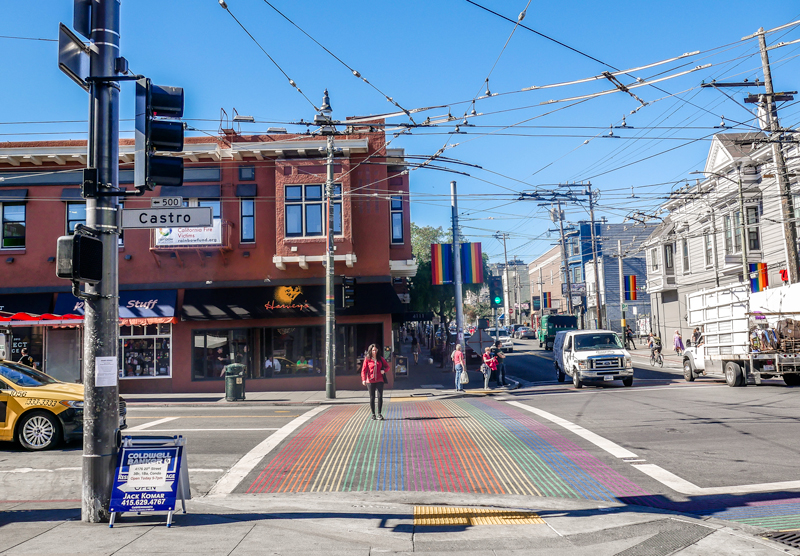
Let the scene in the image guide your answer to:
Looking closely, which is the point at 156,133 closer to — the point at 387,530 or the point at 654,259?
the point at 387,530

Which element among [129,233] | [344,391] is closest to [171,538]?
[344,391]

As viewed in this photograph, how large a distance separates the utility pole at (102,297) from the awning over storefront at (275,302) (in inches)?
715

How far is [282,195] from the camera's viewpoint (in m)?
25.8

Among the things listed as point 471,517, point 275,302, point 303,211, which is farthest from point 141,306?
point 471,517

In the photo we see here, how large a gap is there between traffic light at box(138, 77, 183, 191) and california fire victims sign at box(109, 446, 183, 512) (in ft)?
9.36

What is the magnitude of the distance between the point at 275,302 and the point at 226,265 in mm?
2659

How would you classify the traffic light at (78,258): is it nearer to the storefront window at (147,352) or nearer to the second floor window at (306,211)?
the second floor window at (306,211)

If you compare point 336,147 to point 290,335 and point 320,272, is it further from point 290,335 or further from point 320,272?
point 290,335

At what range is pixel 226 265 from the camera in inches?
1033

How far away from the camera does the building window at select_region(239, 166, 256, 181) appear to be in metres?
26.4

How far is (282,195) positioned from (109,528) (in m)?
20.3

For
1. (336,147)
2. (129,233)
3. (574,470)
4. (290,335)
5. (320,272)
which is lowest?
(574,470)

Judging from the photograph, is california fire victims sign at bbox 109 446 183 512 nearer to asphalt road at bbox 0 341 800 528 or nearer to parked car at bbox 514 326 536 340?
asphalt road at bbox 0 341 800 528

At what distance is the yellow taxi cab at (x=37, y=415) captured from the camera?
1189 centimetres
